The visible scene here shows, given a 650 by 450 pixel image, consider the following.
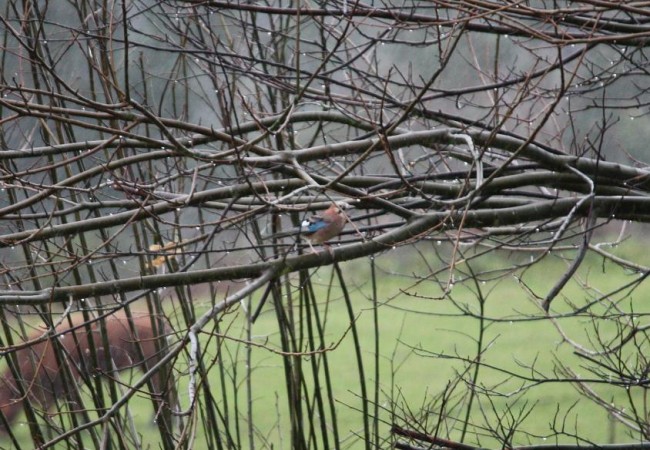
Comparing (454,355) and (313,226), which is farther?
(454,355)

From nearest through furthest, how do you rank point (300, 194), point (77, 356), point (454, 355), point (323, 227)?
point (323, 227) < point (300, 194) < point (77, 356) < point (454, 355)

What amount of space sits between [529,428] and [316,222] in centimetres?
387

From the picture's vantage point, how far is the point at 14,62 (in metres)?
4.65

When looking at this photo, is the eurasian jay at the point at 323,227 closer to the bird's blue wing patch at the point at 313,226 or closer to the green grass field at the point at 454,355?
the bird's blue wing patch at the point at 313,226

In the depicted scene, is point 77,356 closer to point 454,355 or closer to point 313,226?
point 454,355

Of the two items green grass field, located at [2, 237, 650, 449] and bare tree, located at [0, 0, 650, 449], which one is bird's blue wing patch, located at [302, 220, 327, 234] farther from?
green grass field, located at [2, 237, 650, 449]

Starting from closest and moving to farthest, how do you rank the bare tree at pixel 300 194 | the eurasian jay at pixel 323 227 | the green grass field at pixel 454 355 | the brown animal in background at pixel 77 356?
the bare tree at pixel 300 194, the eurasian jay at pixel 323 227, the brown animal in background at pixel 77 356, the green grass field at pixel 454 355

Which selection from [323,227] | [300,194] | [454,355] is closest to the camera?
[323,227]

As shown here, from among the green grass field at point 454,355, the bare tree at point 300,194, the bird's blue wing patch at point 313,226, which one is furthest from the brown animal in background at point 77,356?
the bird's blue wing patch at point 313,226

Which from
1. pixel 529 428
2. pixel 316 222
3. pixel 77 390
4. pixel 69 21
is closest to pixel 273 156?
pixel 316 222

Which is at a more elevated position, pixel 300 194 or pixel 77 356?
pixel 300 194

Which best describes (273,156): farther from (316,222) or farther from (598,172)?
(598,172)

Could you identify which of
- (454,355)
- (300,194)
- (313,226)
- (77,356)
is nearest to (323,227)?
(313,226)

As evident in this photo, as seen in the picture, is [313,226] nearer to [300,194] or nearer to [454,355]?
[300,194]
